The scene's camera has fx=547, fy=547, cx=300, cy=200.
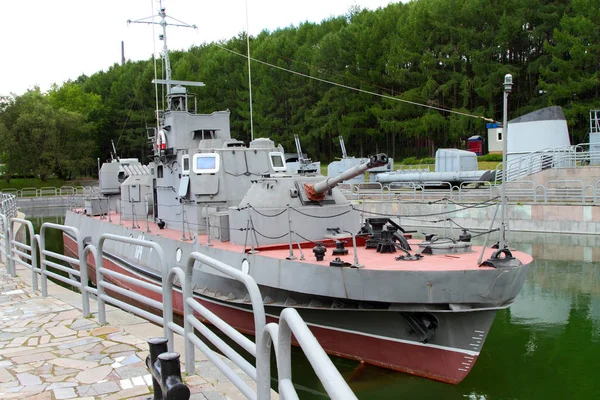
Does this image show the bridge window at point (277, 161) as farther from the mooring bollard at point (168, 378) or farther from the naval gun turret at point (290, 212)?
the mooring bollard at point (168, 378)

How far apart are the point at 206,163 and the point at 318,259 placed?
5.20m

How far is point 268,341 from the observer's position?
327 cm

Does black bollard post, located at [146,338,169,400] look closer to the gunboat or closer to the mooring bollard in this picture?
the mooring bollard

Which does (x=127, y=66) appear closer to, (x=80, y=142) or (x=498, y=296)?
(x=80, y=142)

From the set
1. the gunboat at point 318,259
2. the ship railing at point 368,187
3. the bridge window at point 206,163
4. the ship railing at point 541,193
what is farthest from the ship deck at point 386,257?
the ship railing at point 368,187

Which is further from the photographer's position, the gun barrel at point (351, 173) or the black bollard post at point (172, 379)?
the gun barrel at point (351, 173)

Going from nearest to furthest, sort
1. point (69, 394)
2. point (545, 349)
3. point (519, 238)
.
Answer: point (69, 394)
point (545, 349)
point (519, 238)

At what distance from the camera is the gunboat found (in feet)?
26.4

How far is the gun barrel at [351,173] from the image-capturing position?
313 inches

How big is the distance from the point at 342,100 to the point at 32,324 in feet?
149

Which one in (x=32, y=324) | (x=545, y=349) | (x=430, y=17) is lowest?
(x=545, y=349)

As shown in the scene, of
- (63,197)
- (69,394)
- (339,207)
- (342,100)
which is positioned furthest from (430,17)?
(69,394)

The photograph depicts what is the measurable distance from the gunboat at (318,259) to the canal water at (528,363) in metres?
0.30

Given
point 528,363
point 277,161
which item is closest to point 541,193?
point 277,161
